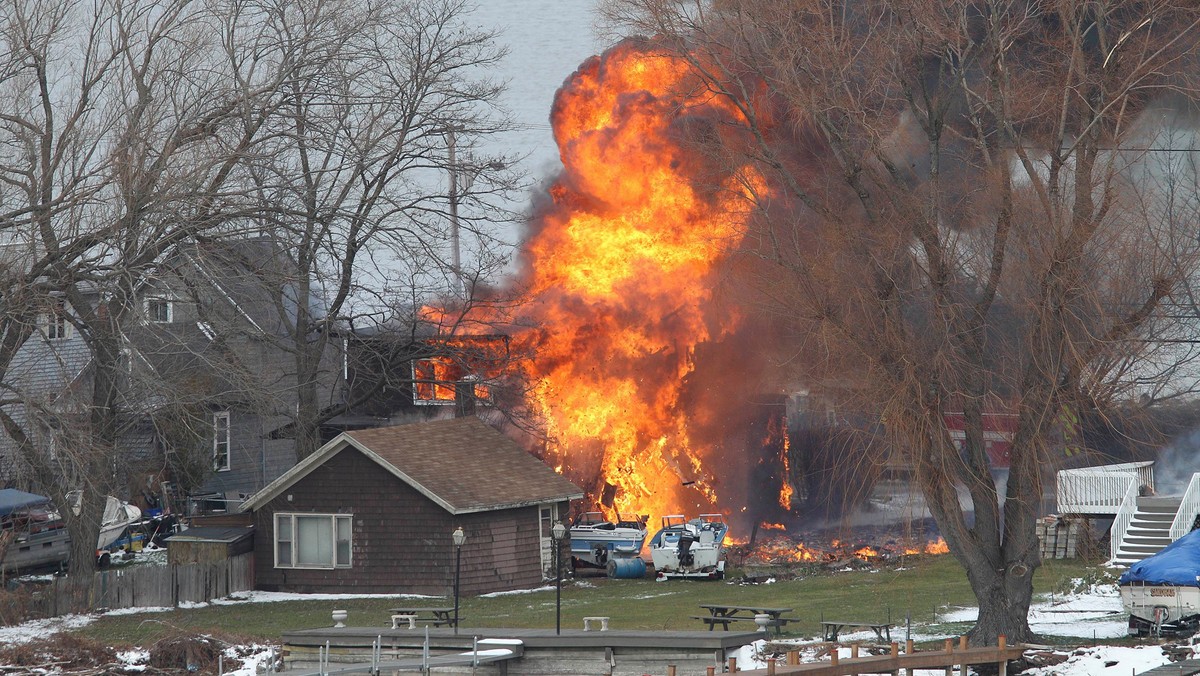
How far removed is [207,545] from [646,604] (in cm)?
1097

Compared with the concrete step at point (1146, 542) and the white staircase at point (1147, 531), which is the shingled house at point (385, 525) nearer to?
the white staircase at point (1147, 531)

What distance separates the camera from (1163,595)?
920 inches

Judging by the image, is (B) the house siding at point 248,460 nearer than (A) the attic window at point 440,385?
No

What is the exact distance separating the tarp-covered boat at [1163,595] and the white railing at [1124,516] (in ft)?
29.3

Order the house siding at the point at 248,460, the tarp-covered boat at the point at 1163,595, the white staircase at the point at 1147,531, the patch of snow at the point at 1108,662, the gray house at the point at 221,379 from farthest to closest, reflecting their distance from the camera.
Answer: the house siding at the point at 248,460, the white staircase at the point at 1147,531, the gray house at the point at 221,379, the tarp-covered boat at the point at 1163,595, the patch of snow at the point at 1108,662

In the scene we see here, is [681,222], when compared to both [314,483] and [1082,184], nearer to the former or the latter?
[314,483]

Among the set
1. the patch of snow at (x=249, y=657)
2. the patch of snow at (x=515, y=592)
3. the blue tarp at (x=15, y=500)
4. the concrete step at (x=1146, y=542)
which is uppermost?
the blue tarp at (x=15, y=500)

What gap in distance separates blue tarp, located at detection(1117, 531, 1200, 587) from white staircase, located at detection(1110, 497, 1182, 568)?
7154mm

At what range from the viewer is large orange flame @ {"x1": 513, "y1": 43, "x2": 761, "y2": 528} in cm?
4278

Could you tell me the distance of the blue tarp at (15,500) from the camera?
33531mm

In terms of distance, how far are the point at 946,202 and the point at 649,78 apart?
1794 cm

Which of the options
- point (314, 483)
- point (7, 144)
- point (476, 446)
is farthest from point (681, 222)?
point (7, 144)

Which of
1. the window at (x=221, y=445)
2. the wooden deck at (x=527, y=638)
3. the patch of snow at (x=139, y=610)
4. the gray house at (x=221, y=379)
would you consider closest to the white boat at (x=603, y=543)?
the gray house at (x=221, y=379)

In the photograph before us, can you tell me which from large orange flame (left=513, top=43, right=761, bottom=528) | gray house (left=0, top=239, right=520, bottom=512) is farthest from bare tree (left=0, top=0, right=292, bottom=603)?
large orange flame (left=513, top=43, right=761, bottom=528)
